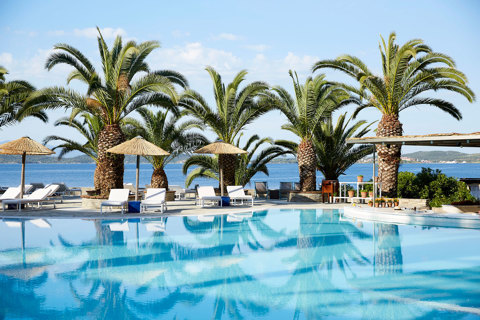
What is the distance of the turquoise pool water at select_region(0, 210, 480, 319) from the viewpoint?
20.0 feet

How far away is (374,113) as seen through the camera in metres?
19.0

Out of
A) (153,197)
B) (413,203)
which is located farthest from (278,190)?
(153,197)

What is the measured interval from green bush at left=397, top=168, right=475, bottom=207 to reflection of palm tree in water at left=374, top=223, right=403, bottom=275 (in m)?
4.05

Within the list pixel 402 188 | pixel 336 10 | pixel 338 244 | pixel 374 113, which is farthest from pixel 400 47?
pixel 338 244

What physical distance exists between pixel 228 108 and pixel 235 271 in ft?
41.2

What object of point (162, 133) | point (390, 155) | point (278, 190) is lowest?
point (278, 190)

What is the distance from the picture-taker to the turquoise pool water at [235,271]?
611 cm

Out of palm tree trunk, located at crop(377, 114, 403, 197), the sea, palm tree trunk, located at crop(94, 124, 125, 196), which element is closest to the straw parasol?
palm tree trunk, located at crop(94, 124, 125, 196)

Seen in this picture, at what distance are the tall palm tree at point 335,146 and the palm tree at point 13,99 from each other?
1161 centimetres

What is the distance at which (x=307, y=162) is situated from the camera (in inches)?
811

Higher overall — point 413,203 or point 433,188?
point 433,188

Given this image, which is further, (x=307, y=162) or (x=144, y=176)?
(x=144, y=176)

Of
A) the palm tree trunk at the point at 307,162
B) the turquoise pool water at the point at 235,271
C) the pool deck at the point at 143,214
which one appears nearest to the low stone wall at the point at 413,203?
the pool deck at the point at 143,214

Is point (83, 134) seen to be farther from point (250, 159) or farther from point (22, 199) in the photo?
point (250, 159)
